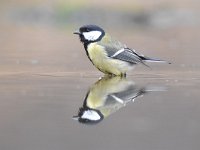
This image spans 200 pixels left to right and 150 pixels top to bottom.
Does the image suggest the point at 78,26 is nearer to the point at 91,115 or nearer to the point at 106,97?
the point at 106,97

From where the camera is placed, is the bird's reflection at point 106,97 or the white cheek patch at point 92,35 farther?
the white cheek patch at point 92,35

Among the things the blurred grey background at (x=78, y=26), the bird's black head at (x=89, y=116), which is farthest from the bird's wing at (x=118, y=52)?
the bird's black head at (x=89, y=116)

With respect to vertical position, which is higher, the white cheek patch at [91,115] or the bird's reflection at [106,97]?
the white cheek patch at [91,115]

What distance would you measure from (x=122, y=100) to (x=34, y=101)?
743 millimetres

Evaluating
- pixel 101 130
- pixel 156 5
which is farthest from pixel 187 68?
pixel 156 5

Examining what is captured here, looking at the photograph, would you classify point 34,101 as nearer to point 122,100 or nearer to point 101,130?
point 122,100

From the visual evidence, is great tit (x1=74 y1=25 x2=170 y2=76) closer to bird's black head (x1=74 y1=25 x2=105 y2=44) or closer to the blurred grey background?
bird's black head (x1=74 y1=25 x2=105 y2=44)

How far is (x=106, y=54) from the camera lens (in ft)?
26.0

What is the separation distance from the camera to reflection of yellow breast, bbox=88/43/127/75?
25.9 ft

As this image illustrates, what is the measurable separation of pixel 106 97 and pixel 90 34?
5.89ft

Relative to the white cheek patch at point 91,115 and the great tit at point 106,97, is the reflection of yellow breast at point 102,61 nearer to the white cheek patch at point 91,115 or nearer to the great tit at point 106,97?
the great tit at point 106,97

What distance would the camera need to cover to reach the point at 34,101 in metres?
6.19

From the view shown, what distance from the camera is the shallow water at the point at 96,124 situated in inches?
181

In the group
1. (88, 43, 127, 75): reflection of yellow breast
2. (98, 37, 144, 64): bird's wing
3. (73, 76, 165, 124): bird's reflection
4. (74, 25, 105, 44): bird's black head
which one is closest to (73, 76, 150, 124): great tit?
(73, 76, 165, 124): bird's reflection
